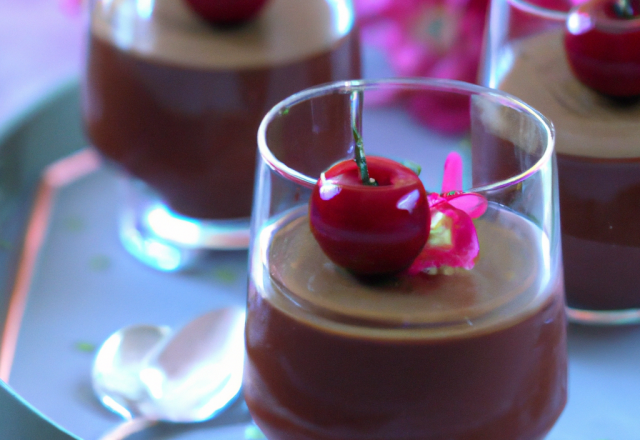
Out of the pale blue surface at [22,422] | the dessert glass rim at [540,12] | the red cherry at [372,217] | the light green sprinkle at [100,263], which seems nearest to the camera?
the red cherry at [372,217]

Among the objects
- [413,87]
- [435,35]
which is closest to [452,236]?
[413,87]

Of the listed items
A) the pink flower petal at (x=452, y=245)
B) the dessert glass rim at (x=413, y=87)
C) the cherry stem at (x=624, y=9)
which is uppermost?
the cherry stem at (x=624, y=9)

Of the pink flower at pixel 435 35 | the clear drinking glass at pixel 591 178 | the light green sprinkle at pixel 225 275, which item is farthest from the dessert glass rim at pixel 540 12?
the light green sprinkle at pixel 225 275

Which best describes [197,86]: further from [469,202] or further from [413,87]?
[469,202]

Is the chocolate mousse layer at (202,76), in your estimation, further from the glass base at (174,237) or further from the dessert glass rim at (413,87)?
the dessert glass rim at (413,87)

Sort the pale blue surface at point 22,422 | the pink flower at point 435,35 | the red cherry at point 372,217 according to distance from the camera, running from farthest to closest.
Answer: the pink flower at point 435,35 < the pale blue surface at point 22,422 < the red cherry at point 372,217

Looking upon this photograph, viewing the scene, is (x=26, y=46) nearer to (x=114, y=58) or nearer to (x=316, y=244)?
(x=114, y=58)

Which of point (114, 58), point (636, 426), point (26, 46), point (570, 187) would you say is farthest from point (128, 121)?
point (26, 46)

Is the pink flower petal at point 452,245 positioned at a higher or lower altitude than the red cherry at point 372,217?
lower
